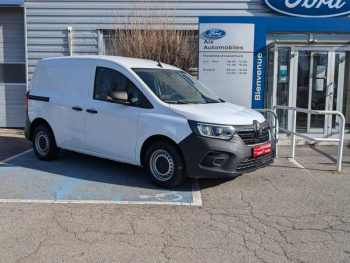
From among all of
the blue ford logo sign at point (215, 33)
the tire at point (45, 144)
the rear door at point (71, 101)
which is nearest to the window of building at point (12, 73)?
the tire at point (45, 144)

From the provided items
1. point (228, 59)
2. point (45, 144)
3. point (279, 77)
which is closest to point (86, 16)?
point (228, 59)

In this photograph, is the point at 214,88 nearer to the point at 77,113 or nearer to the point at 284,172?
the point at 284,172

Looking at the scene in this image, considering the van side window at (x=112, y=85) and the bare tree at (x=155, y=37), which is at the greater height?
the bare tree at (x=155, y=37)

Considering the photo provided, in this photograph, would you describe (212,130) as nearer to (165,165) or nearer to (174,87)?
(165,165)

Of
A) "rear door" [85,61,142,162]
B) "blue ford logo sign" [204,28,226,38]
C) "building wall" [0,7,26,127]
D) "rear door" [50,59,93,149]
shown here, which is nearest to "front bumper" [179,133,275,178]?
"rear door" [85,61,142,162]

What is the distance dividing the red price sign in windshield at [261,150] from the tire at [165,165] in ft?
3.43

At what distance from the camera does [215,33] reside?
916 cm

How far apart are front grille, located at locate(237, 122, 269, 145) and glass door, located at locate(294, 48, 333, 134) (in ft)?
15.0

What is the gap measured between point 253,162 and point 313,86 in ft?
17.1

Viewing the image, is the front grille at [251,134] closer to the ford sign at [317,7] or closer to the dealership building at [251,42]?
the dealership building at [251,42]

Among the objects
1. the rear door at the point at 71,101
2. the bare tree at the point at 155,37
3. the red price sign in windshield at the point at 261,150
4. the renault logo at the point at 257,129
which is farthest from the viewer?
the bare tree at the point at 155,37

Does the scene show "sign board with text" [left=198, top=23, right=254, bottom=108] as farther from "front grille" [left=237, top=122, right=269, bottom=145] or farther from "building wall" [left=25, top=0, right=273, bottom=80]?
"front grille" [left=237, top=122, right=269, bottom=145]

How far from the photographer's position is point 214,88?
9391 mm

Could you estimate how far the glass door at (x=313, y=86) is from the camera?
965cm
